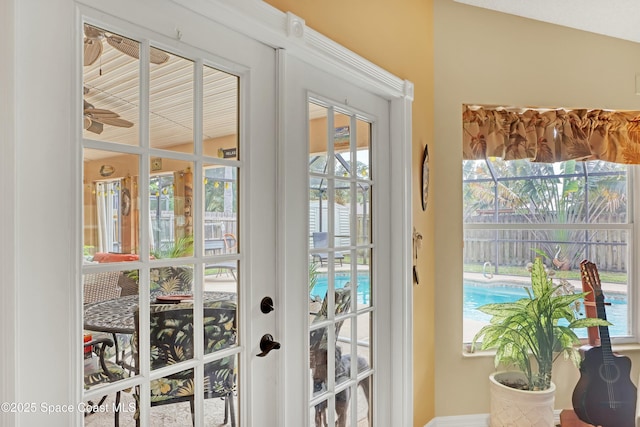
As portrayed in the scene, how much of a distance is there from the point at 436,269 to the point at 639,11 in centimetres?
185

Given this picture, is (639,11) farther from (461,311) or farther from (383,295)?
(383,295)

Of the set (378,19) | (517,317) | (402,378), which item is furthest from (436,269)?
(378,19)

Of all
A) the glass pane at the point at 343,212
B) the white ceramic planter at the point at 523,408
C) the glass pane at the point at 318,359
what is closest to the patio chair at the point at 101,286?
the glass pane at the point at 318,359

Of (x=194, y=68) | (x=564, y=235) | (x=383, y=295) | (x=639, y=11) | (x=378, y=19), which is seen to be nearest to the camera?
(x=194, y=68)

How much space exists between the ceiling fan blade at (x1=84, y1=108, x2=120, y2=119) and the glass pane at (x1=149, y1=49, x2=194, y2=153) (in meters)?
0.11

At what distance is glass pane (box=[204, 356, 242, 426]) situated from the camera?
4.47 ft

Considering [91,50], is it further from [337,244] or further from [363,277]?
[363,277]

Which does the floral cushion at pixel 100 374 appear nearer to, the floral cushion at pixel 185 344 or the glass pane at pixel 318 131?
the floral cushion at pixel 185 344

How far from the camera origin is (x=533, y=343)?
240 centimetres

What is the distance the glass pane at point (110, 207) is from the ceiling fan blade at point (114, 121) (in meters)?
0.08

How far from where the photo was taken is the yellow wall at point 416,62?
1.93m

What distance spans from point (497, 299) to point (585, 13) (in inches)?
72.0

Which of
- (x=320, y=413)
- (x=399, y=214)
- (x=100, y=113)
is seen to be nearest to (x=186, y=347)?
(x=100, y=113)

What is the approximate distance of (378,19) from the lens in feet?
6.80
